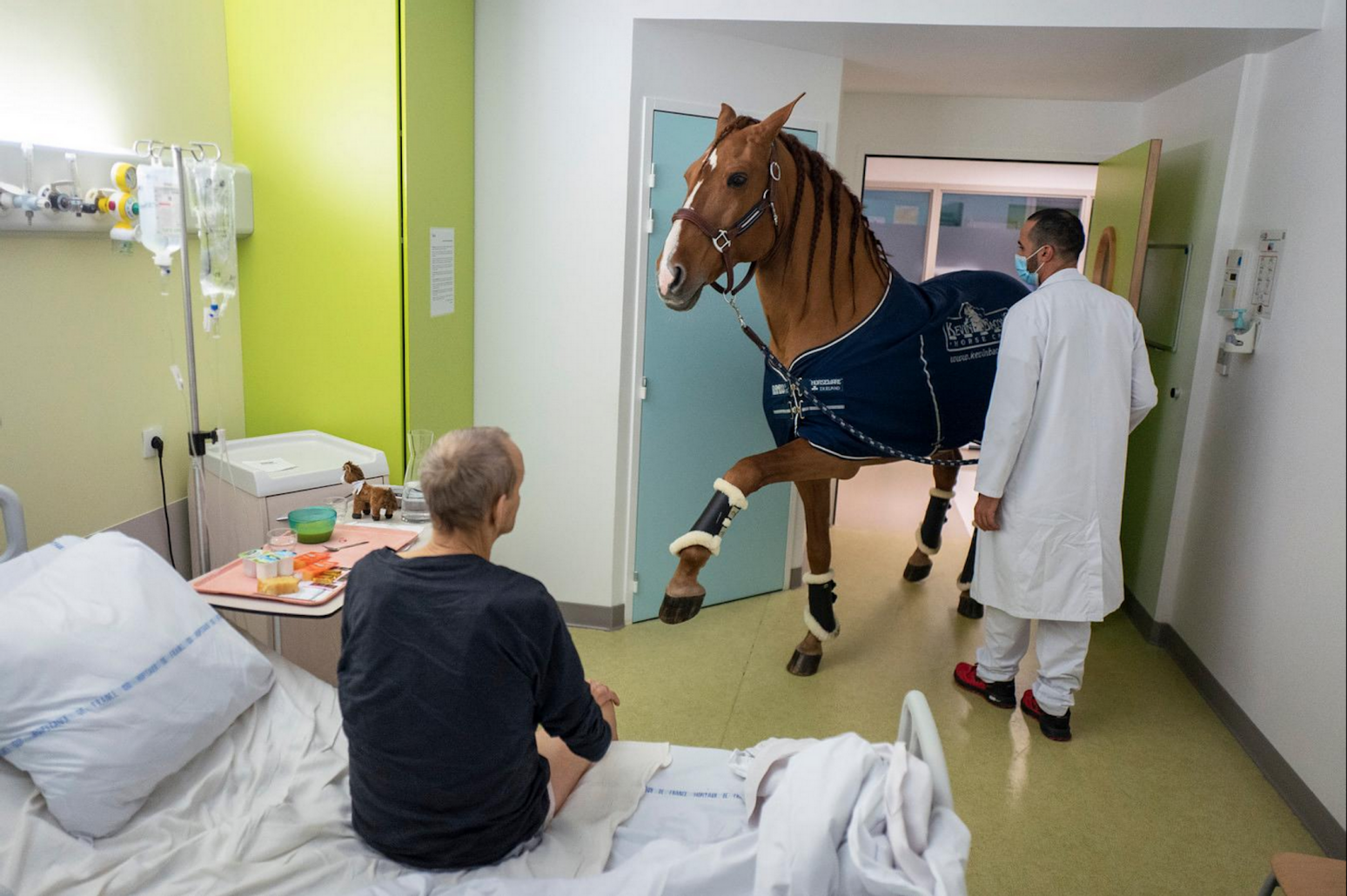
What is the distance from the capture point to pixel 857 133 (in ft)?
15.9

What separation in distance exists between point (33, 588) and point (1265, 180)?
7.39 ft

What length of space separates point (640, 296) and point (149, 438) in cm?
168

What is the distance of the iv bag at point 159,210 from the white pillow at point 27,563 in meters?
0.81

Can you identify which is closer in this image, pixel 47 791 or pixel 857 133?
pixel 47 791

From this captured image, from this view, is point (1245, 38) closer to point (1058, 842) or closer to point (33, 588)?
point (1058, 842)

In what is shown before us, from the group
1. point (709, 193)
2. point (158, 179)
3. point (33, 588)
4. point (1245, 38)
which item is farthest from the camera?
point (1245, 38)

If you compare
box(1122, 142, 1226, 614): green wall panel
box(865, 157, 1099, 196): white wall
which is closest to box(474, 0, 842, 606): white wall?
box(1122, 142, 1226, 614): green wall panel

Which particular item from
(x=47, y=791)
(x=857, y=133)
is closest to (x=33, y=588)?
(x=47, y=791)

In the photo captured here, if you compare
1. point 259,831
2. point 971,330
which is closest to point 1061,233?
point 971,330

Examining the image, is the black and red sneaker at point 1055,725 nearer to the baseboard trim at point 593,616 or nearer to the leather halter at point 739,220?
the baseboard trim at point 593,616

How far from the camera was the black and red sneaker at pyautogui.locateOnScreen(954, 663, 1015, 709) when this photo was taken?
329 cm

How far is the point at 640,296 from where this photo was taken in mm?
3654

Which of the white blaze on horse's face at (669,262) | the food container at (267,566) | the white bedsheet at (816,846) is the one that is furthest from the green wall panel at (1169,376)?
the food container at (267,566)

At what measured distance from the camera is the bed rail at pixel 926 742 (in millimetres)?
1566
